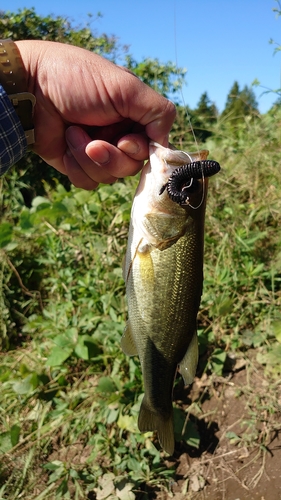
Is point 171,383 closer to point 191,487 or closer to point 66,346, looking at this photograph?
point 191,487

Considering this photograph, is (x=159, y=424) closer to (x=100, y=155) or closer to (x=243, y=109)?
(x=100, y=155)

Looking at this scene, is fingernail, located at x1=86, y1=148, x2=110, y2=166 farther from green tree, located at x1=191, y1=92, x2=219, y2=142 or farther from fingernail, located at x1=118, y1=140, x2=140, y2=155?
green tree, located at x1=191, y1=92, x2=219, y2=142

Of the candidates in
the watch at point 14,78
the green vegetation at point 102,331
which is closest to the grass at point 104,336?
the green vegetation at point 102,331

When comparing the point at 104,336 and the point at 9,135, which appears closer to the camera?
the point at 9,135

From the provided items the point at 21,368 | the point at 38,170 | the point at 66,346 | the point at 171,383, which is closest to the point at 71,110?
the point at 171,383

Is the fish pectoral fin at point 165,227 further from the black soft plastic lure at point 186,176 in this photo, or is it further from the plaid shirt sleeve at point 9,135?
the plaid shirt sleeve at point 9,135

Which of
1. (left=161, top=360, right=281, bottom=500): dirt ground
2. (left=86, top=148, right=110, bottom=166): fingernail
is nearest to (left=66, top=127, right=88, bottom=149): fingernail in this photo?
(left=86, top=148, right=110, bottom=166): fingernail

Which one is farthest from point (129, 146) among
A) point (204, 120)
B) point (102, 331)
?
point (204, 120)
